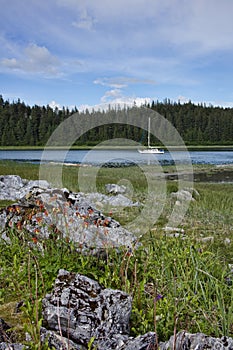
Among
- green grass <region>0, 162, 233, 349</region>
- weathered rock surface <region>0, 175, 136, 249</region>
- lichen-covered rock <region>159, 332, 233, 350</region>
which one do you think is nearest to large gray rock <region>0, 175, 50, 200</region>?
weathered rock surface <region>0, 175, 136, 249</region>

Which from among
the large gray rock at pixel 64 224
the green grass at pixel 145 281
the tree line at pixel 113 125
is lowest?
the green grass at pixel 145 281

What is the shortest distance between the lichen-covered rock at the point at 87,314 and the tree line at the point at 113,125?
112377mm

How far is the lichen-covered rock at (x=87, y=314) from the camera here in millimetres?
3506

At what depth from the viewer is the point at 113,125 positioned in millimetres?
127438

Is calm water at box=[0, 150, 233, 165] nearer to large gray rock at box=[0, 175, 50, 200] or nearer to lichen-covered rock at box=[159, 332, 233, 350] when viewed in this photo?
large gray rock at box=[0, 175, 50, 200]

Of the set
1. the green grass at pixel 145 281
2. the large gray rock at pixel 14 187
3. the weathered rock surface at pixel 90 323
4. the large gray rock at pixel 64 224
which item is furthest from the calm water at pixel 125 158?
the weathered rock surface at pixel 90 323

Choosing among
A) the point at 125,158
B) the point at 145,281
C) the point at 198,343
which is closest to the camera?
the point at 198,343

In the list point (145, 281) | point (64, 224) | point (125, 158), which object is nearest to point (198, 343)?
point (145, 281)

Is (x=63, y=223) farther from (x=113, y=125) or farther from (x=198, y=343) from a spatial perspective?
(x=113, y=125)

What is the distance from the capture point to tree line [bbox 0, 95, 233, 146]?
12650cm

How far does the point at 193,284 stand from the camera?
4434 mm

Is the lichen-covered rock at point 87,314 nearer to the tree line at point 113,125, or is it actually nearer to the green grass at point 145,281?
the green grass at point 145,281

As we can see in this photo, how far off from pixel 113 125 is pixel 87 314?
125 m

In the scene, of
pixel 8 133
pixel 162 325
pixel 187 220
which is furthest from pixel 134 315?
pixel 8 133
